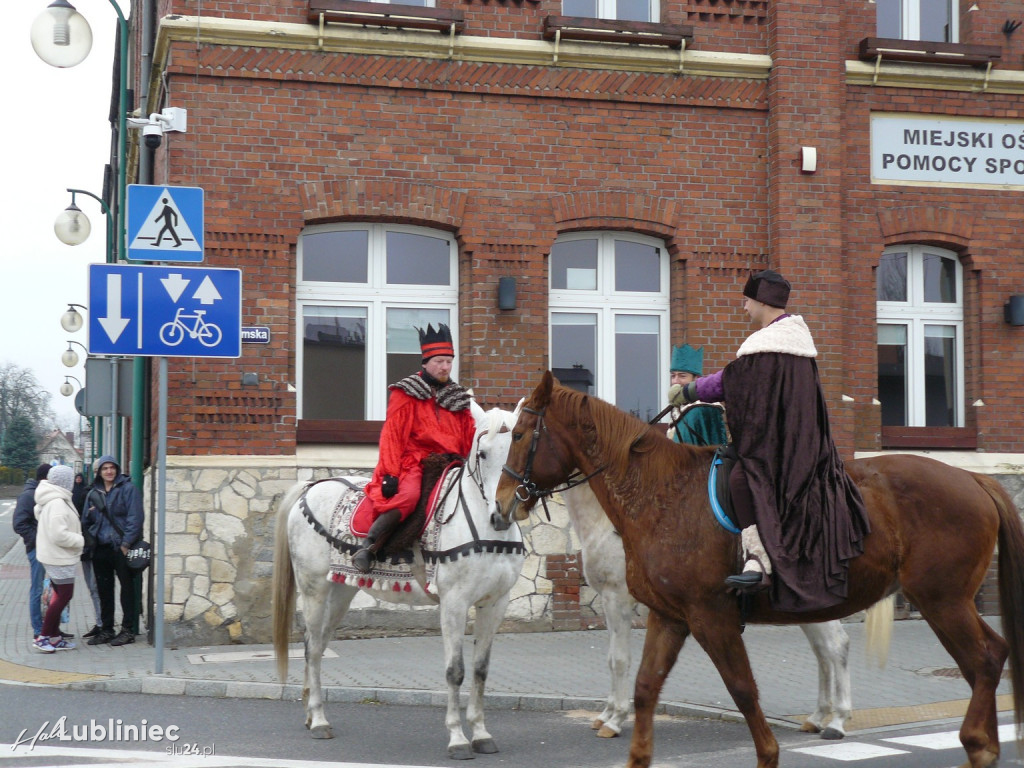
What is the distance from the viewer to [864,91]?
1340cm

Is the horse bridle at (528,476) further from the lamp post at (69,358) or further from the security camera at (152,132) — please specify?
the lamp post at (69,358)

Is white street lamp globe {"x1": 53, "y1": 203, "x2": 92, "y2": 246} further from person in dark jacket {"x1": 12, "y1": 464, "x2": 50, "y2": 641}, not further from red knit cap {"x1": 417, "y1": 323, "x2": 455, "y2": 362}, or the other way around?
red knit cap {"x1": 417, "y1": 323, "x2": 455, "y2": 362}

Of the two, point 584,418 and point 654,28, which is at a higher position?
point 654,28

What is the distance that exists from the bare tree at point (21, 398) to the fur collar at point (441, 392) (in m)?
71.7

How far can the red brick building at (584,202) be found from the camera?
1187 cm

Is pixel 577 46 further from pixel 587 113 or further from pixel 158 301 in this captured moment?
pixel 158 301

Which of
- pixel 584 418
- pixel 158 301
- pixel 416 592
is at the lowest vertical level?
pixel 416 592

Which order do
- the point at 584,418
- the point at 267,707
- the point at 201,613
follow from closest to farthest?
the point at 584,418 < the point at 267,707 < the point at 201,613

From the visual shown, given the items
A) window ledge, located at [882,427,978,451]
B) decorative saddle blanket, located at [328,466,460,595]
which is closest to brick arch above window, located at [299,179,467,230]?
decorative saddle blanket, located at [328,466,460,595]

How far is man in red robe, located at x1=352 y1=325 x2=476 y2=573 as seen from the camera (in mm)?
7664

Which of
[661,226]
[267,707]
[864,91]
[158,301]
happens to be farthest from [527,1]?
[267,707]

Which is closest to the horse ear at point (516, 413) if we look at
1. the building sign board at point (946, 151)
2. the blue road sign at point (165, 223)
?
the blue road sign at point (165, 223)

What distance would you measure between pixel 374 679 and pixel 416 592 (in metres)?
2.03

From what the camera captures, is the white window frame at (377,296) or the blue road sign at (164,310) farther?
the white window frame at (377,296)
